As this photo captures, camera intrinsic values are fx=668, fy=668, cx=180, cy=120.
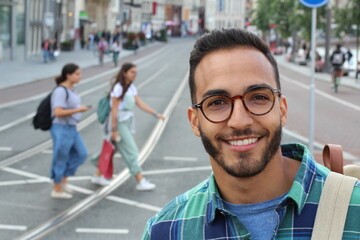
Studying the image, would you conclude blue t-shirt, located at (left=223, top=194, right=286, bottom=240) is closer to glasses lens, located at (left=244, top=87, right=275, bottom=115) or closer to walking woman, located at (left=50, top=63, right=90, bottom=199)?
glasses lens, located at (left=244, top=87, right=275, bottom=115)

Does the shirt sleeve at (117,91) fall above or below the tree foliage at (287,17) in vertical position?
below

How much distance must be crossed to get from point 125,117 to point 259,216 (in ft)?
24.0

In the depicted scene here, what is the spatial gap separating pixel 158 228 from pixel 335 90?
22.8m

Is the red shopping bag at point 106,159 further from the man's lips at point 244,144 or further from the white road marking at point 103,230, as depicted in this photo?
the man's lips at point 244,144

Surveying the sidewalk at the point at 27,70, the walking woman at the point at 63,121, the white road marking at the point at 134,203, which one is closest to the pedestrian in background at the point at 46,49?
the sidewalk at the point at 27,70

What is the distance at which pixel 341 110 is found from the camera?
1777 centimetres

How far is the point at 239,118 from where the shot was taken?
5.88 feet

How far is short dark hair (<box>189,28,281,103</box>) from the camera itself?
74.2 inches

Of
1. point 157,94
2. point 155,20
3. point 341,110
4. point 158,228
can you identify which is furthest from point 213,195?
point 155,20

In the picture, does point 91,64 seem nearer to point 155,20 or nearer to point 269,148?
point 269,148

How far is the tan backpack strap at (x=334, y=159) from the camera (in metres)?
2.02

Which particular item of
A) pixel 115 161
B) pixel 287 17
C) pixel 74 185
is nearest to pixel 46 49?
pixel 287 17

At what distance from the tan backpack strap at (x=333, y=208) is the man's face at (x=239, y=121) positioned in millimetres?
184

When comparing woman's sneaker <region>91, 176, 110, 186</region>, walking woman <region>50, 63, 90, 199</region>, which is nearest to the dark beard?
walking woman <region>50, 63, 90, 199</region>
